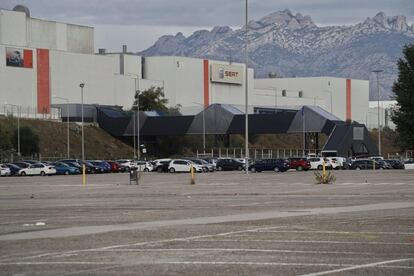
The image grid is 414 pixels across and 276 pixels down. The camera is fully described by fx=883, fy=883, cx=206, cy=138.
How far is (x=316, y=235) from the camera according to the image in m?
18.2

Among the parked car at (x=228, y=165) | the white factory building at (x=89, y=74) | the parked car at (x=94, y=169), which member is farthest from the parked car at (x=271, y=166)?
the white factory building at (x=89, y=74)

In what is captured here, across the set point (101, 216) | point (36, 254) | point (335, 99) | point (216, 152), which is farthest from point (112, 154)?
point (36, 254)

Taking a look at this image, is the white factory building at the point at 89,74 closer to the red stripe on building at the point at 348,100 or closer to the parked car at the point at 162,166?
the red stripe on building at the point at 348,100

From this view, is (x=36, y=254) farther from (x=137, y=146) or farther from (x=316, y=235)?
(x=137, y=146)

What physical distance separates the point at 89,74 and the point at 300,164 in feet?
194

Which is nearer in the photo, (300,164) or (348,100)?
(300,164)

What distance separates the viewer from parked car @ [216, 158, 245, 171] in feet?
300

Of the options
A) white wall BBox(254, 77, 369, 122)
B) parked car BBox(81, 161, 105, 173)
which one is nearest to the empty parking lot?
parked car BBox(81, 161, 105, 173)

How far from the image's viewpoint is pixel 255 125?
114250 mm

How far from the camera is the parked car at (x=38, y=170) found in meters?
83.6

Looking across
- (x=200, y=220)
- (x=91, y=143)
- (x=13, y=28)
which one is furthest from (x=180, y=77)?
(x=200, y=220)

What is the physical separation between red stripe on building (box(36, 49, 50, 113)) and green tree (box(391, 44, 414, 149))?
55.9m

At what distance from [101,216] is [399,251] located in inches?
436

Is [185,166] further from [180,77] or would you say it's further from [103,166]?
[180,77]
